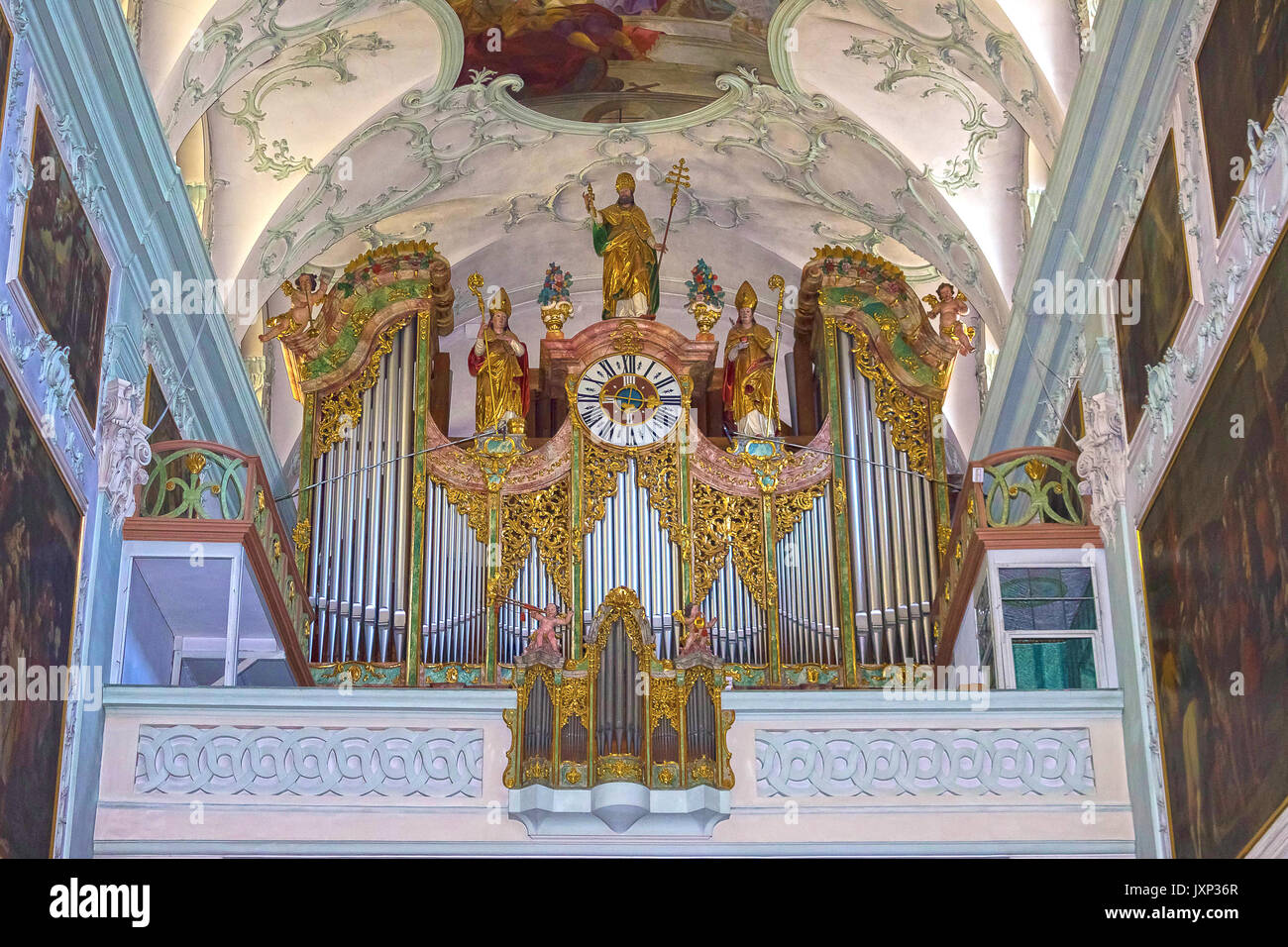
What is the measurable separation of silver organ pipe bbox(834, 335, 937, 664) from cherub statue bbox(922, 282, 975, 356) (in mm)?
891

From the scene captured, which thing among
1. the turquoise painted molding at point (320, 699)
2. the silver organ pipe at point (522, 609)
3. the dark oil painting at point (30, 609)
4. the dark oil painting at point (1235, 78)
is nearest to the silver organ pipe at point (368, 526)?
the silver organ pipe at point (522, 609)

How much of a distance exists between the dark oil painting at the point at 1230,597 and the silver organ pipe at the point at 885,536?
404cm

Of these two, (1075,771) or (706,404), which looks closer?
(1075,771)

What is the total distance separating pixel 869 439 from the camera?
17.7 meters

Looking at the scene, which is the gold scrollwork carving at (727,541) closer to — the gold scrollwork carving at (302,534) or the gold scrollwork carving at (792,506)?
the gold scrollwork carving at (792,506)

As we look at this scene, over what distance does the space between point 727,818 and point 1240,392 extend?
432 cm

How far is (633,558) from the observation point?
16797mm

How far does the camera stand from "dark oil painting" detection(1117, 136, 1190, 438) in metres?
11.9

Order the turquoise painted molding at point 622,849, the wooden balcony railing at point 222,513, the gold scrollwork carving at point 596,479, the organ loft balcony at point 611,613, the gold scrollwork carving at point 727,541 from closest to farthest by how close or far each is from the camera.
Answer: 1. the turquoise painted molding at point 622,849
2. the organ loft balcony at point 611,613
3. the wooden balcony railing at point 222,513
4. the gold scrollwork carving at point 727,541
5. the gold scrollwork carving at point 596,479

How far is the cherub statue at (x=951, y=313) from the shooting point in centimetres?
1745

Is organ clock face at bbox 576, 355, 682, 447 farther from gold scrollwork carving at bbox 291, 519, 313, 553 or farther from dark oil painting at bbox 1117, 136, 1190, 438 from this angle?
dark oil painting at bbox 1117, 136, 1190, 438
